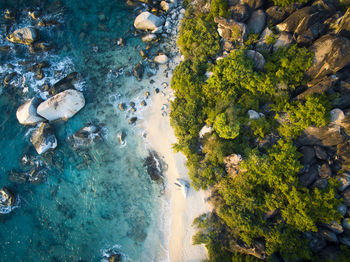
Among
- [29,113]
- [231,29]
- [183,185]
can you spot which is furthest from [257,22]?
[29,113]

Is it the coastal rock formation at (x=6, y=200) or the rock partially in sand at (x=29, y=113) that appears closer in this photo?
the coastal rock formation at (x=6, y=200)

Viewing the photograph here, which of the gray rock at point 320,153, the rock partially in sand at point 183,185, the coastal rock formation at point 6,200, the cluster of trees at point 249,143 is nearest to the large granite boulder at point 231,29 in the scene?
the cluster of trees at point 249,143

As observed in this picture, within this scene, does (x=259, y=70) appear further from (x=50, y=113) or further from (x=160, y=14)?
(x=50, y=113)

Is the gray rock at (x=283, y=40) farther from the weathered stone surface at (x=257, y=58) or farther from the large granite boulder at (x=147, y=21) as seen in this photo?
the large granite boulder at (x=147, y=21)

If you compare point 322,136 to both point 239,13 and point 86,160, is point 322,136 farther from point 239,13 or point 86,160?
point 86,160

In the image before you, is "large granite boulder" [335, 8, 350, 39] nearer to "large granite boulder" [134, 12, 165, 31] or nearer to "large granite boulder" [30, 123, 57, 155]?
"large granite boulder" [134, 12, 165, 31]

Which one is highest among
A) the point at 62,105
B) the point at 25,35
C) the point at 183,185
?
the point at 25,35
